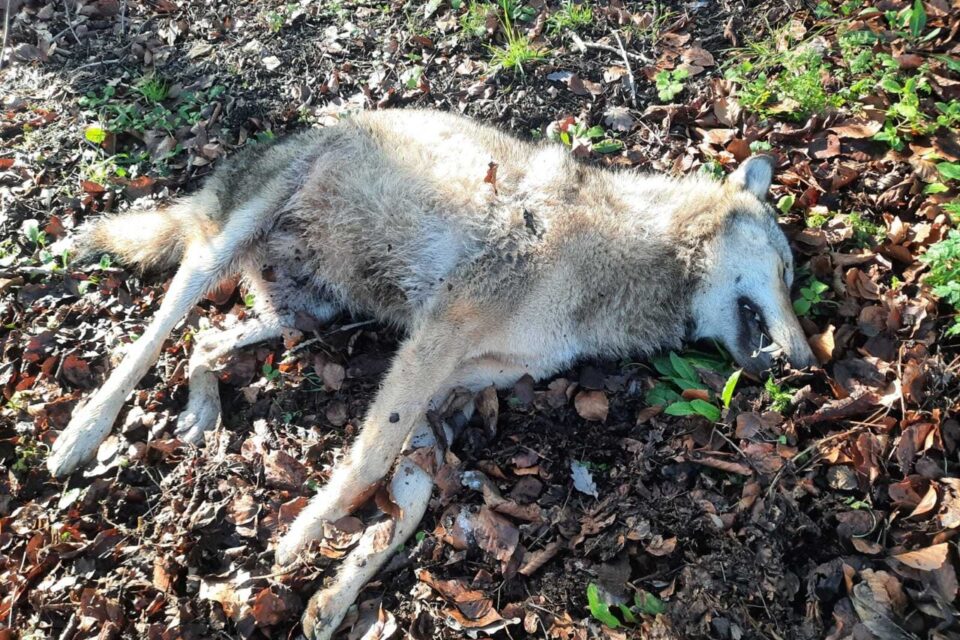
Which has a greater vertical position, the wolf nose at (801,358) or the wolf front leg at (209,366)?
the wolf front leg at (209,366)

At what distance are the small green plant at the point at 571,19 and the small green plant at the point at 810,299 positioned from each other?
2.96m

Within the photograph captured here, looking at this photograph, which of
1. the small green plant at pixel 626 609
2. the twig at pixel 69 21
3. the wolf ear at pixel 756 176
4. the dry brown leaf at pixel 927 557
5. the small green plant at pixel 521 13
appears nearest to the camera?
the dry brown leaf at pixel 927 557

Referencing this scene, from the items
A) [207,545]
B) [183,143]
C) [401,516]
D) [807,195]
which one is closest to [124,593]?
[207,545]

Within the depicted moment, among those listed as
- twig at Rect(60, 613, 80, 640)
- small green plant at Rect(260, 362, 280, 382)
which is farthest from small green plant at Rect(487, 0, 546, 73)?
twig at Rect(60, 613, 80, 640)

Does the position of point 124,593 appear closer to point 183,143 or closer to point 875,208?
point 183,143

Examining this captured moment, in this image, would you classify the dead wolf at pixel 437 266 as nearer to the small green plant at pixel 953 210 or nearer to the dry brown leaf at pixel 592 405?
the dry brown leaf at pixel 592 405

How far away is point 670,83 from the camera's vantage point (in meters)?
4.82

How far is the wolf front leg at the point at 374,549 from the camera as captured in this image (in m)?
3.01

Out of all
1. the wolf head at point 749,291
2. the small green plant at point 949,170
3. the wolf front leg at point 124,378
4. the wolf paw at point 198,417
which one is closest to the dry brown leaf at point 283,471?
the wolf paw at point 198,417

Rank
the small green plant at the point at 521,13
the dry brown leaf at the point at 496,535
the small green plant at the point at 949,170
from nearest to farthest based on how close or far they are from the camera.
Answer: the dry brown leaf at the point at 496,535 → the small green plant at the point at 949,170 → the small green plant at the point at 521,13

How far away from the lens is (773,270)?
366 cm

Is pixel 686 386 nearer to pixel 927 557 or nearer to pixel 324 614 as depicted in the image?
pixel 927 557

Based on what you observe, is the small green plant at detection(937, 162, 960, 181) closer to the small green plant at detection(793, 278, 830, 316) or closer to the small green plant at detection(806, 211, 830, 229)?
the small green plant at detection(806, 211, 830, 229)

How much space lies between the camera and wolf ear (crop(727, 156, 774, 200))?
3.97m
